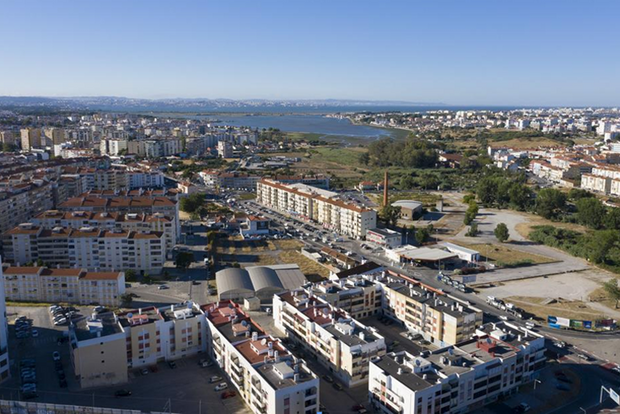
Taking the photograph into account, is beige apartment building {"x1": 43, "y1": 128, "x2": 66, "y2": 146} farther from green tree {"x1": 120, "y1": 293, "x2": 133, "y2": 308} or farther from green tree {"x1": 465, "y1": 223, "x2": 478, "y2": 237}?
green tree {"x1": 465, "y1": 223, "x2": 478, "y2": 237}

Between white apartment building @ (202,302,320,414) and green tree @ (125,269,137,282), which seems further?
green tree @ (125,269,137,282)

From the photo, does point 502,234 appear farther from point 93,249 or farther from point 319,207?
point 93,249

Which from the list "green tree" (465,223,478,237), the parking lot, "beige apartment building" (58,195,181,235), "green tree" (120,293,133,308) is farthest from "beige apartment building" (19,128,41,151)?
the parking lot

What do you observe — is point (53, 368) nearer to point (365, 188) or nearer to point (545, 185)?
point (365, 188)

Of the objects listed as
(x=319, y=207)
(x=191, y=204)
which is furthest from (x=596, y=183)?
(x=191, y=204)

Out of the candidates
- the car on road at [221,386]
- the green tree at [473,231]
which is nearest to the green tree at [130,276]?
the car on road at [221,386]

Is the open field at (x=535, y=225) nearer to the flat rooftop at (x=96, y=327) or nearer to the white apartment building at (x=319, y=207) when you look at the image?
the white apartment building at (x=319, y=207)

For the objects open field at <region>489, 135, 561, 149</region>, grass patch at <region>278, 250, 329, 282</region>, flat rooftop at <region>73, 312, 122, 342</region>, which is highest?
open field at <region>489, 135, 561, 149</region>
